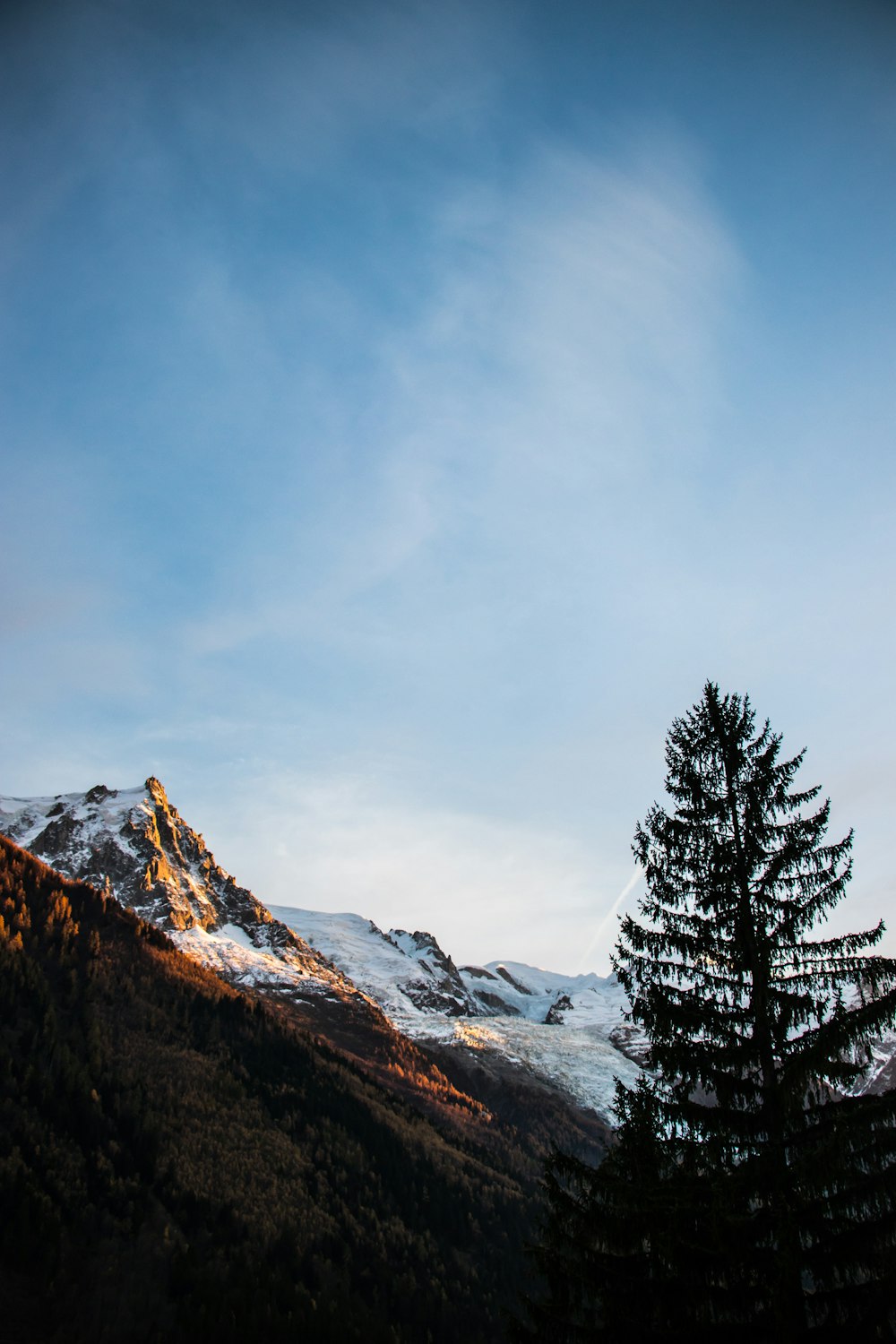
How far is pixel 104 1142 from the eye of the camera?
116812 mm

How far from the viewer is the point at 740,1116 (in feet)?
58.4

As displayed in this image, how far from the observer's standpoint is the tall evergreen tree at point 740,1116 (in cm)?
1566

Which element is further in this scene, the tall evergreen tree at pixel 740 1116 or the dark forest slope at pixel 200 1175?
the dark forest slope at pixel 200 1175

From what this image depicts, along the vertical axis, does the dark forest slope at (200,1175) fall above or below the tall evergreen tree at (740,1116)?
below

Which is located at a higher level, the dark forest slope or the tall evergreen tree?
the tall evergreen tree

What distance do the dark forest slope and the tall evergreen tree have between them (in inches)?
3962

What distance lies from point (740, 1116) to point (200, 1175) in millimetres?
127871

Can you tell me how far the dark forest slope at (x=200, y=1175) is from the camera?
95.0 m

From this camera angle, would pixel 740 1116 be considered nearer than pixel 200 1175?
Yes

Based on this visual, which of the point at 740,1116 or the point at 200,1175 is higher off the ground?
the point at 740,1116

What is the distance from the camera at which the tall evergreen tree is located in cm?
1566

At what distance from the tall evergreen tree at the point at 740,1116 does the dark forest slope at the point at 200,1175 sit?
101 m

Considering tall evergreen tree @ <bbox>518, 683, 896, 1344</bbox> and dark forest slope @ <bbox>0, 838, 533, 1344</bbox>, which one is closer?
tall evergreen tree @ <bbox>518, 683, 896, 1344</bbox>

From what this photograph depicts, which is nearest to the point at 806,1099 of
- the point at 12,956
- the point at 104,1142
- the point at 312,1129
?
the point at 104,1142
